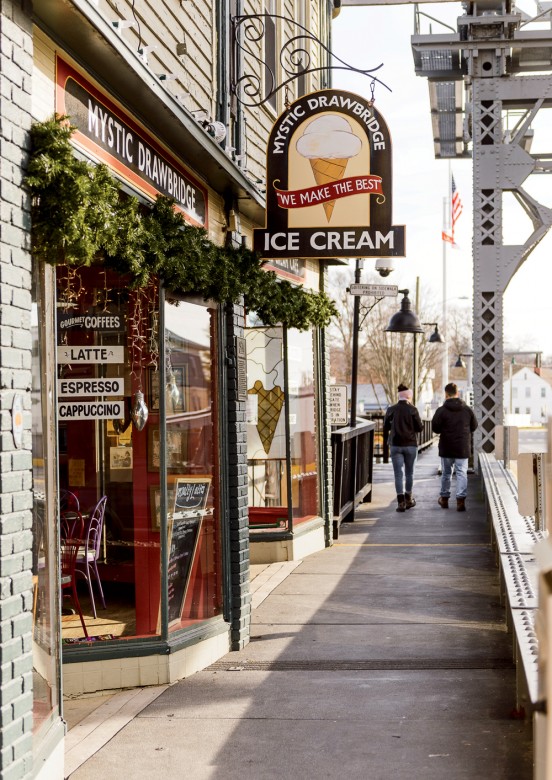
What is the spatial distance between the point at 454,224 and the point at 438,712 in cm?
→ 2918

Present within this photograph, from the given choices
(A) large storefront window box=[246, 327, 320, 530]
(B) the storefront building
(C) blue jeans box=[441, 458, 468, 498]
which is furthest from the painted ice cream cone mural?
(C) blue jeans box=[441, 458, 468, 498]

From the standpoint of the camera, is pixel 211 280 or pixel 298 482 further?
pixel 298 482

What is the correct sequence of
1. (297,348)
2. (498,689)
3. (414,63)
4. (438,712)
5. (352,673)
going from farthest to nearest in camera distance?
(414,63) → (297,348) → (352,673) → (498,689) → (438,712)

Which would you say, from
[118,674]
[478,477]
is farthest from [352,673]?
[478,477]

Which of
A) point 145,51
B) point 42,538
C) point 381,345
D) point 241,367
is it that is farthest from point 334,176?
point 381,345

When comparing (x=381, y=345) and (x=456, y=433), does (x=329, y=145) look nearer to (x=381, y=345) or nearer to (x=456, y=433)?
(x=456, y=433)

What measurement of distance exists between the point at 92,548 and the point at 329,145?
3.53m

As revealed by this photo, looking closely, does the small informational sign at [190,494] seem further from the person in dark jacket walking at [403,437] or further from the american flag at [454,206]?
the american flag at [454,206]

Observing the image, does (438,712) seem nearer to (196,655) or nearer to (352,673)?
(352,673)

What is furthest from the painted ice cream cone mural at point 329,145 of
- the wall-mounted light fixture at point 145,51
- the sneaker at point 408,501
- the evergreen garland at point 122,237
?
the sneaker at point 408,501

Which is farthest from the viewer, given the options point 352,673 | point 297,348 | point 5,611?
point 297,348

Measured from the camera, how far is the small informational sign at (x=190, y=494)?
717cm

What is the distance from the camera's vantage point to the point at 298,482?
1206cm

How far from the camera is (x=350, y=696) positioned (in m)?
6.44
